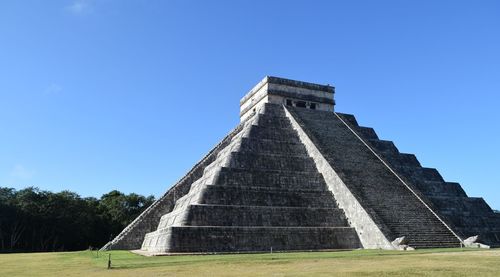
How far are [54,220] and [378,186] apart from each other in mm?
27819

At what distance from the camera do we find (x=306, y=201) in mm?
21328

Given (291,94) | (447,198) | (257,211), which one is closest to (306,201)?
(257,211)

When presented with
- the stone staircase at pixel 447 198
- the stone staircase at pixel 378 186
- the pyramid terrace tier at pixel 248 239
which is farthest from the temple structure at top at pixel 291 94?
the pyramid terrace tier at pixel 248 239

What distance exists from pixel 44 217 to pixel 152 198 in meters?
11.4

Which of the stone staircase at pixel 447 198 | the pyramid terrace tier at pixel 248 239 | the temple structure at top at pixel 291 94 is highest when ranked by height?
the temple structure at top at pixel 291 94

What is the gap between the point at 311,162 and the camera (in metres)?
24.5

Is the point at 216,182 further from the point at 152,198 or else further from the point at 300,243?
the point at 152,198

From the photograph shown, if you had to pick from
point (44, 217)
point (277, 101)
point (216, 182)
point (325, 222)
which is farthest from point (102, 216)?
point (325, 222)

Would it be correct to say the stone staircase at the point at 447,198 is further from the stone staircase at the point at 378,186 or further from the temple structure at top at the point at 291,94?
the temple structure at top at the point at 291,94

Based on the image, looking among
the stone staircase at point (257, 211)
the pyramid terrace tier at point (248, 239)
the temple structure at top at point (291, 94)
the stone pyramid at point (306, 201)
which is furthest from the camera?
the temple structure at top at point (291, 94)

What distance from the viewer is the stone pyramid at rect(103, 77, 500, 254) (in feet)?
61.4

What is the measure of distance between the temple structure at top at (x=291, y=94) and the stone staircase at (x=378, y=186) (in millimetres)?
1923

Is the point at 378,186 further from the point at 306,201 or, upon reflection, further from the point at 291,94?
the point at 291,94

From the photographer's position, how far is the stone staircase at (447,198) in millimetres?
22156
